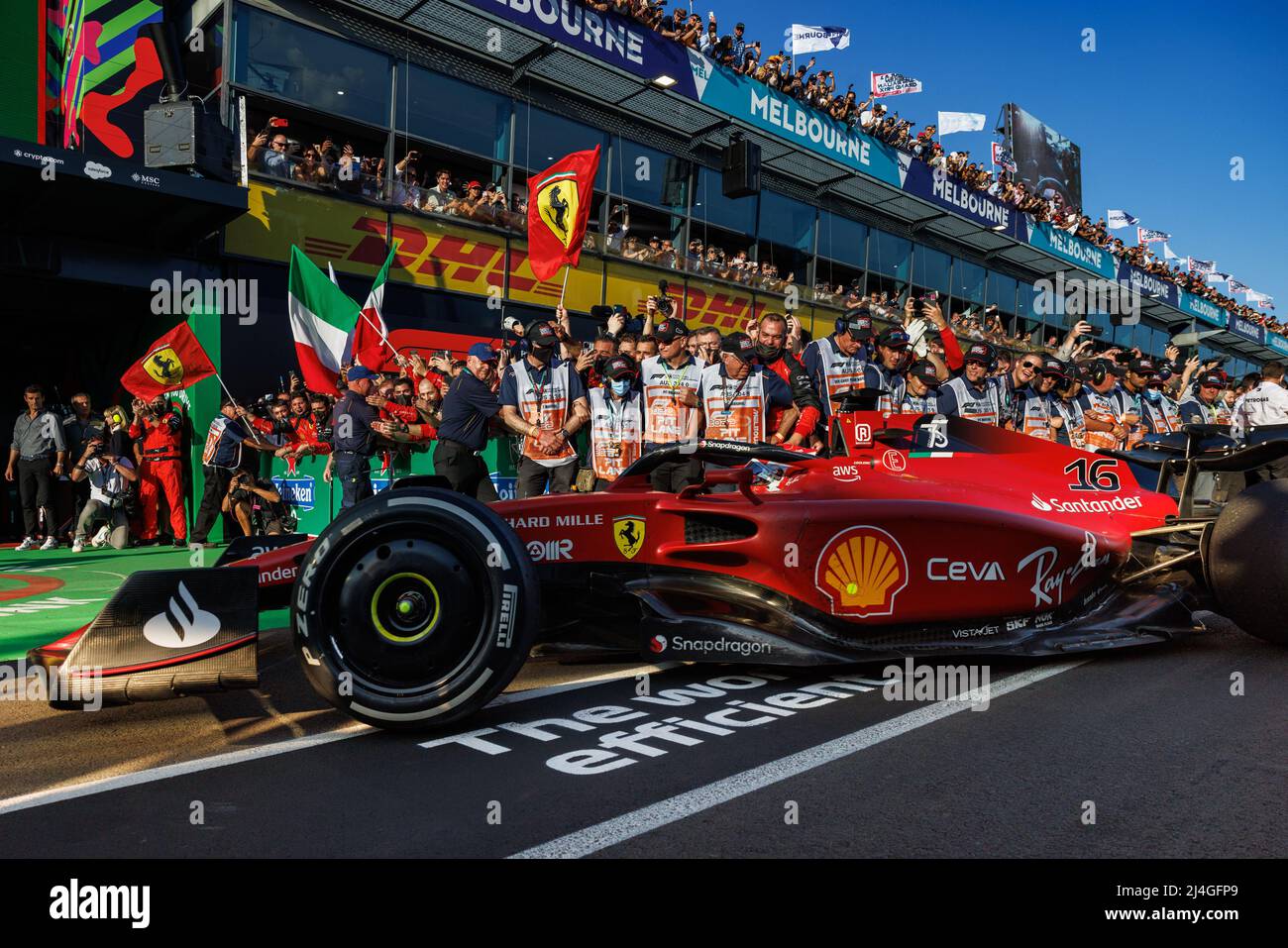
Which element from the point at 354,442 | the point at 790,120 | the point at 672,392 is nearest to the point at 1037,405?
the point at 672,392

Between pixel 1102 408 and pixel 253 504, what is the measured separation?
986 cm

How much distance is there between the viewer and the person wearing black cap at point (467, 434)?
6.96m

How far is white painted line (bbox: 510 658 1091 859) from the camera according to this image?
218cm

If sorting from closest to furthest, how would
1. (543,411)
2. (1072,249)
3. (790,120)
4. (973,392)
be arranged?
(543,411) < (973,392) < (790,120) < (1072,249)

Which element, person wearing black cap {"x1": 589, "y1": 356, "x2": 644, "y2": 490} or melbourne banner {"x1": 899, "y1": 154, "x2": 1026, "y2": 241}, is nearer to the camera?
person wearing black cap {"x1": 589, "y1": 356, "x2": 644, "y2": 490}

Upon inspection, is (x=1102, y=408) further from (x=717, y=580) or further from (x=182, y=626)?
(x=182, y=626)

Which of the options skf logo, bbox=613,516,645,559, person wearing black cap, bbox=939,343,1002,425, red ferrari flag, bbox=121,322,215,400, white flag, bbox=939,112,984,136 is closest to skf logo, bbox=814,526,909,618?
skf logo, bbox=613,516,645,559

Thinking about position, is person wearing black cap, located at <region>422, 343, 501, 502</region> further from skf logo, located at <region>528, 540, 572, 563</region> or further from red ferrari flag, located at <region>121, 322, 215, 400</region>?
red ferrari flag, located at <region>121, 322, 215, 400</region>

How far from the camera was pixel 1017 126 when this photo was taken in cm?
3756

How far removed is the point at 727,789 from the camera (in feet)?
8.44

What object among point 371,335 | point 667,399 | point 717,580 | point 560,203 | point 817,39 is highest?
point 817,39

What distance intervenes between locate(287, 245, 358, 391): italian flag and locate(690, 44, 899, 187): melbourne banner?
1024 centimetres
